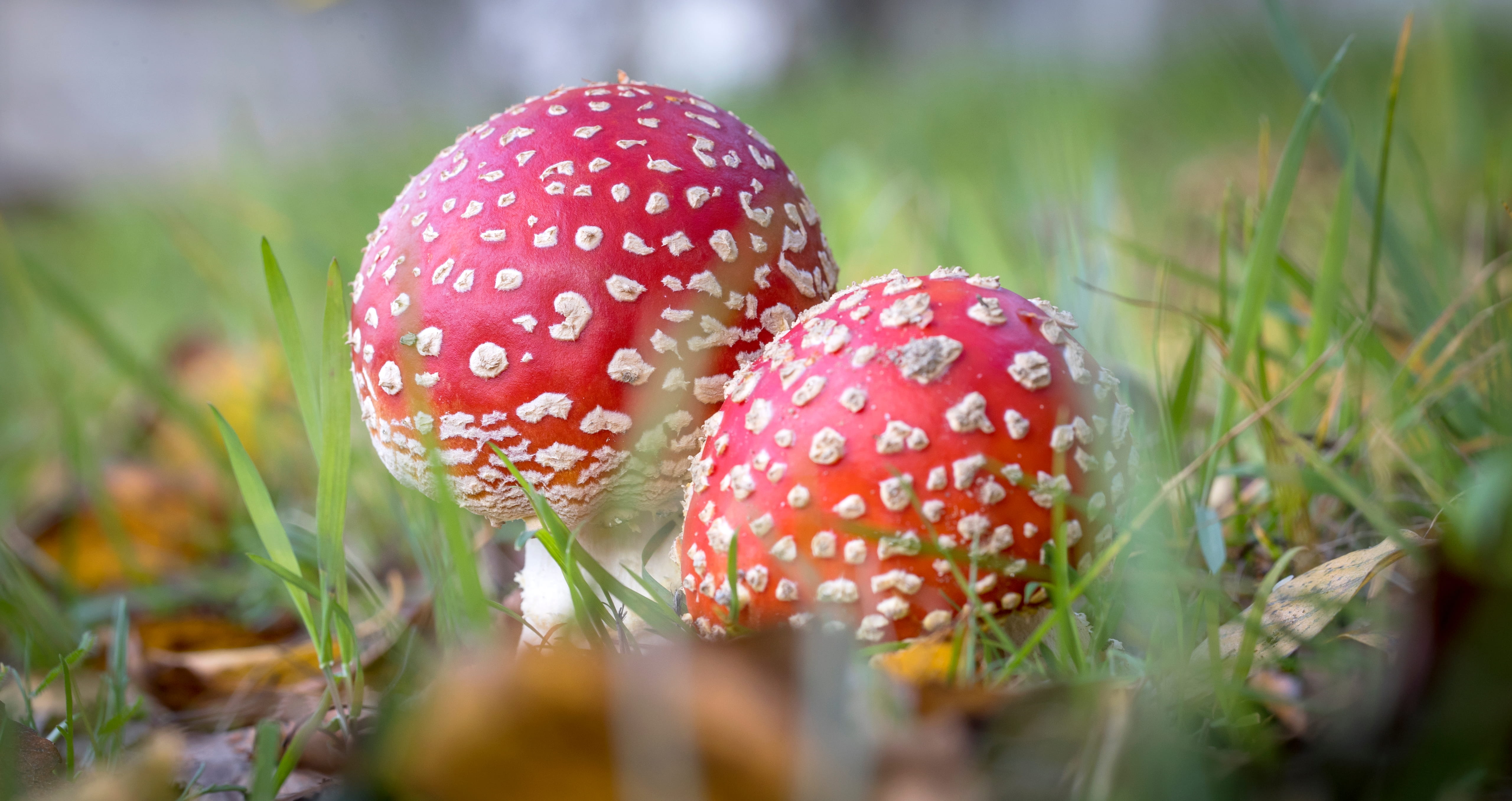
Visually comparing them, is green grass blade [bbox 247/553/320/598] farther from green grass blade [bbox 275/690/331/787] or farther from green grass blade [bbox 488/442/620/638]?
green grass blade [bbox 488/442/620/638]

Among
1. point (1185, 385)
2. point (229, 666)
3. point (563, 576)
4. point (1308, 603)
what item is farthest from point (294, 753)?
point (1185, 385)

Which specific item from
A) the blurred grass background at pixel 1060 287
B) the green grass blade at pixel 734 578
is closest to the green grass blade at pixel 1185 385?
the blurred grass background at pixel 1060 287

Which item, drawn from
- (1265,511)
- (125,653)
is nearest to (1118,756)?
(1265,511)

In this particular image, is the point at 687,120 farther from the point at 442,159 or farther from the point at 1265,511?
the point at 1265,511

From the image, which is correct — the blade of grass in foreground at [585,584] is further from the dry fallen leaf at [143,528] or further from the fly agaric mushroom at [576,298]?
the dry fallen leaf at [143,528]

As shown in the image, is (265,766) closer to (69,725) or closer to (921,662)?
(69,725)

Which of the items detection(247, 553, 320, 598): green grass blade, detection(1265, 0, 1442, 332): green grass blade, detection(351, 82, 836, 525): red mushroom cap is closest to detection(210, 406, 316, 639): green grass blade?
detection(247, 553, 320, 598): green grass blade

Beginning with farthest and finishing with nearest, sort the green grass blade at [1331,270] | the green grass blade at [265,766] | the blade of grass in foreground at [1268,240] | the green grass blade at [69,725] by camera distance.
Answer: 1. the green grass blade at [1331,270]
2. the blade of grass in foreground at [1268,240]
3. the green grass blade at [69,725]
4. the green grass blade at [265,766]

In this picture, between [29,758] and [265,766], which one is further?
[29,758]
